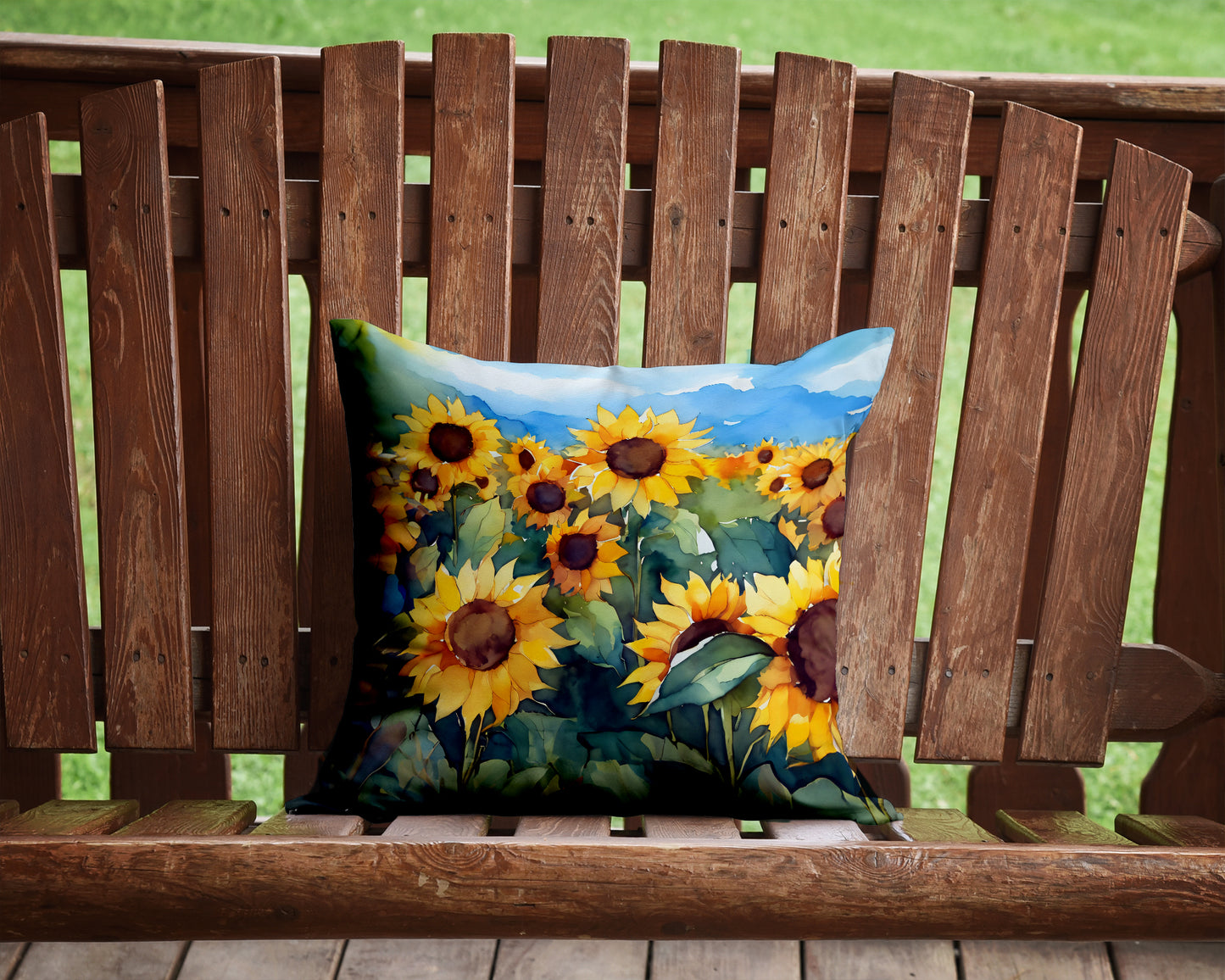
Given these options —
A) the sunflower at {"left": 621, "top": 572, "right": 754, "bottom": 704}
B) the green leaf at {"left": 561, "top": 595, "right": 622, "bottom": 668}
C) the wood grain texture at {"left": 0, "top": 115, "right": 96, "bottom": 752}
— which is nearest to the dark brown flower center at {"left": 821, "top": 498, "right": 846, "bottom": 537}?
the sunflower at {"left": 621, "top": 572, "right": 754, "bottom": 704}

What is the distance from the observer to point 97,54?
3.92ft

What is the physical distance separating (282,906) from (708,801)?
1.21ft

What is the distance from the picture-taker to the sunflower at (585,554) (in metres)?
0.92

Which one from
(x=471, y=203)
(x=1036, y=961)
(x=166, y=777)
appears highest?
(x=471, y=203)

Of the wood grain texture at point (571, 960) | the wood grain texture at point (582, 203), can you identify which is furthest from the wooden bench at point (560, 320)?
the wood grain texture at point (571, 960)

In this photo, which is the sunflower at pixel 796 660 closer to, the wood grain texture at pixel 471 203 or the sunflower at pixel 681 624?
the sunflower at pixel 681 624

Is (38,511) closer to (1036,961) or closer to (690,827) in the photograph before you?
(690,827)

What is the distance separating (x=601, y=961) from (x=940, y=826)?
1.29ft

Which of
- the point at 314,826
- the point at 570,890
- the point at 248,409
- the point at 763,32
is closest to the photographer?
the point at 570,890

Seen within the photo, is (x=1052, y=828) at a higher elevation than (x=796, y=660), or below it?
below

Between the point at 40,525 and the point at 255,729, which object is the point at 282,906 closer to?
the point at 255,729

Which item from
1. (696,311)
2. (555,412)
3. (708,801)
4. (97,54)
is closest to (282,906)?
(708,801)

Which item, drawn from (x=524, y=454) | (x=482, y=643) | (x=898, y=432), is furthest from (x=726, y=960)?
(x=898, y=432)

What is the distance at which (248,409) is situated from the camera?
3.70 feet
